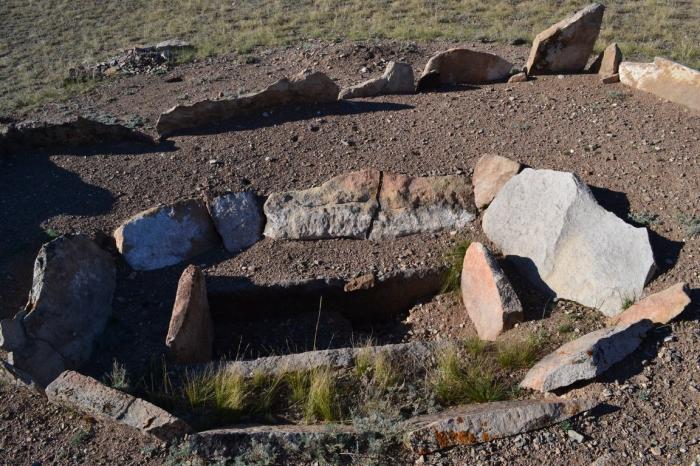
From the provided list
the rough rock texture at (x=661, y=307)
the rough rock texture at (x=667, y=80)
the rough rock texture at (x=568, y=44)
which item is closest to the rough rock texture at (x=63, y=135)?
the rough rock texture at (x=568, y=44)

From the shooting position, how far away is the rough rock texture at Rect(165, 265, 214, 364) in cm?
448

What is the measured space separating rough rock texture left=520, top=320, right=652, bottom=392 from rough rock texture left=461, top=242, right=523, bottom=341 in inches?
18.9

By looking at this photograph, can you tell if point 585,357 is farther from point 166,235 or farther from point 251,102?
point 251,102

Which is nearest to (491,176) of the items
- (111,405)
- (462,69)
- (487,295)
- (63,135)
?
(487,295)

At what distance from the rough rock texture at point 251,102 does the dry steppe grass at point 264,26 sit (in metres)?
3.32

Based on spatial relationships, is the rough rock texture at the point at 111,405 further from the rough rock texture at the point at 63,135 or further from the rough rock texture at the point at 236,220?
the rough rock texture at the point at 63,135

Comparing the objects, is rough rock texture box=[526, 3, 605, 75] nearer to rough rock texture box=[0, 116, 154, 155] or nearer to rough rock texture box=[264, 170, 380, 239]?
rough rock texture box=[264, 170, 380, 239]

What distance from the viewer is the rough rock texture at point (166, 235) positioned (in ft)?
17.8

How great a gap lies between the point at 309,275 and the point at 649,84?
3779 millimetres

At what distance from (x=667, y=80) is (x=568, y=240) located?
102 inches

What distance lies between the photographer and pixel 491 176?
18.4 feet

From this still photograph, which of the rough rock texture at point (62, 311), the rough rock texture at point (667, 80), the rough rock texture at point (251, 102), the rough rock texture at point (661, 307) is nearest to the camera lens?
the rough rock texture at point (661, 307)

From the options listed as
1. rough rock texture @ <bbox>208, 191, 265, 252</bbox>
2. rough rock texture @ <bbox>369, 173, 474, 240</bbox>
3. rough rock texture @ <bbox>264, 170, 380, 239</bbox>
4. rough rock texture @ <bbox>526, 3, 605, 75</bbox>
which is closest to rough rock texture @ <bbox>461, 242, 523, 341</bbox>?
rough rock texture @ <bbox>369, 173, 474, 240</bbox>

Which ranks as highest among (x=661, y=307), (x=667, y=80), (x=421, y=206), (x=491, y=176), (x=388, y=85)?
(x=388, y=85)
